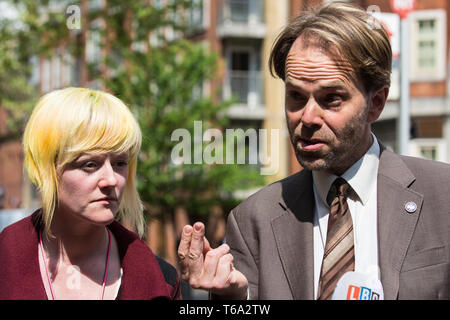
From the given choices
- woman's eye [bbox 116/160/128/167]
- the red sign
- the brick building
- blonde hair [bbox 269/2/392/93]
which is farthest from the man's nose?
the brick building

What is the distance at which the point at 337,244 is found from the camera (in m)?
2.53

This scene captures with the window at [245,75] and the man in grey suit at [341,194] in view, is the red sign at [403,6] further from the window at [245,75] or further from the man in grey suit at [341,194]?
the window at [245,75]

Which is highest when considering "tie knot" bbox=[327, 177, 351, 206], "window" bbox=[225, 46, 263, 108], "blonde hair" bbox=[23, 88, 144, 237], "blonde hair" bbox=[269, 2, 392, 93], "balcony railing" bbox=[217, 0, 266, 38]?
"balcony railing" bbox=[217, 0, 266, 38]

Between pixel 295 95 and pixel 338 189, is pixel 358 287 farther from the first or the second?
pixel 295 95

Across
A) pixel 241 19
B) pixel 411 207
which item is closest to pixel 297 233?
pixel 411 207

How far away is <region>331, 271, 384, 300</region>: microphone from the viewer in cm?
238

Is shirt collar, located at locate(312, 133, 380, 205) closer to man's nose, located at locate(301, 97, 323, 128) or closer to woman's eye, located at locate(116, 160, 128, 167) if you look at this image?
man's nose, located at locate(301, 97, 323, 128)

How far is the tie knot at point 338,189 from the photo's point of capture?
2.62 m

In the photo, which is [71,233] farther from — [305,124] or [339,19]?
[339,19]

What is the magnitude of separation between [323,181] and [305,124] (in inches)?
11.8

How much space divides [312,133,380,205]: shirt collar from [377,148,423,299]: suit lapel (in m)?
0.04

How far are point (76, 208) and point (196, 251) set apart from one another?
18.1 inches

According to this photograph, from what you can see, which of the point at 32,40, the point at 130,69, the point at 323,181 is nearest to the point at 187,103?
the point at 130,69

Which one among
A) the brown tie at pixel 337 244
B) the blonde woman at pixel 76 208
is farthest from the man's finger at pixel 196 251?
the brown tie at pixel 337 244
